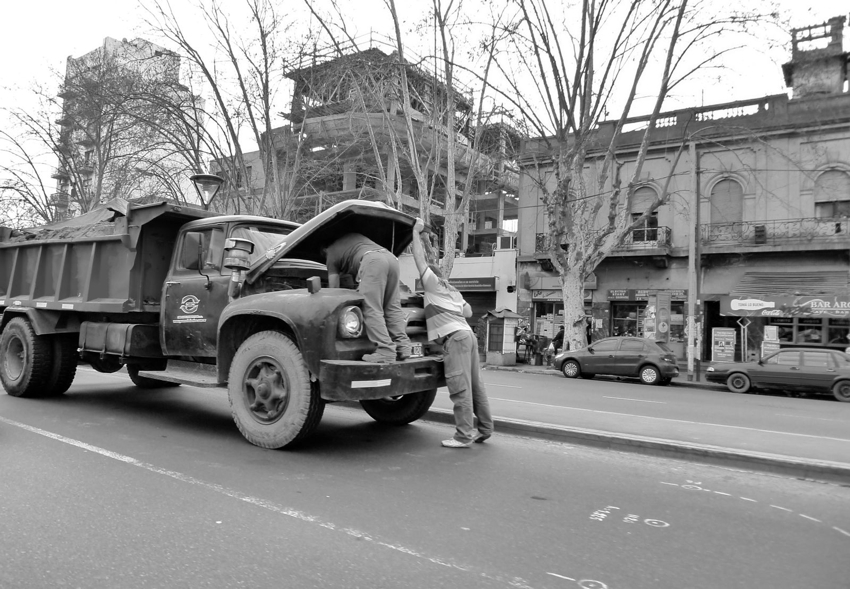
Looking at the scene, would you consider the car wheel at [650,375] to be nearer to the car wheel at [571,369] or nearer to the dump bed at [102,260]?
the car wheel at [571,369]

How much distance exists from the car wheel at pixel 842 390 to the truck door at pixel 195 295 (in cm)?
1538

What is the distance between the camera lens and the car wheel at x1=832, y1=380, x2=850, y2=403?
49.3ft

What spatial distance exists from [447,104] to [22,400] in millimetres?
16790

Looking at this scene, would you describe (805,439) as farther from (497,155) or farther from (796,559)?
(497,155)

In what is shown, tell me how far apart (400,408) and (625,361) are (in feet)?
44.0

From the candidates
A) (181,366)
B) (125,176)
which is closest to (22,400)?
(181,366)

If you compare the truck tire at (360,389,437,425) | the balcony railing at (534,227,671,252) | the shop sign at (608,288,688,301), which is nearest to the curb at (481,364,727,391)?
the shop sign at (608,288,688,301)

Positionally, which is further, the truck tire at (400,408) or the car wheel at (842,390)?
the car wheel at (842,390)

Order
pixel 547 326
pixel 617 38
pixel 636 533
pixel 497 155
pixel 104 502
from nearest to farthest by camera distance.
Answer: pixel 636 533, pixel 104 502, pixel 617 38, pixel 497 155, pixel 547 326

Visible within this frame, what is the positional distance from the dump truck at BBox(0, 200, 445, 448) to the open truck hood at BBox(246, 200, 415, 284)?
0.05 ft

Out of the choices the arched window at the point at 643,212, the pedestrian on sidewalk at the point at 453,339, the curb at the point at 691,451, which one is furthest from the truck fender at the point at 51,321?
the arched window at the point at 643,212

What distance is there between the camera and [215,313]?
6.09 meters

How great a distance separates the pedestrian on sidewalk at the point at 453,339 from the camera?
564 centimetres

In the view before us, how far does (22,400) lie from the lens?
771 cm
